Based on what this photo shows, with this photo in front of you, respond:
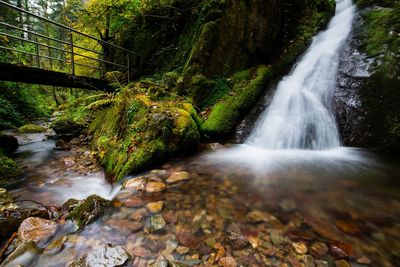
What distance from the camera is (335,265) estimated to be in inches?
67.9

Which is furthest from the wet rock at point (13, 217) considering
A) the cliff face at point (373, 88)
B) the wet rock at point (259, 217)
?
the cliff face at point (373, 88)

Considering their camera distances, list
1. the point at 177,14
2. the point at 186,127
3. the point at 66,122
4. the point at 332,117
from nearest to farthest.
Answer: the point at 186,127 < the point at 332,117 < the point at 177,14 < the point at 66,122

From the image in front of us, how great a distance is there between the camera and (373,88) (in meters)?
4.60

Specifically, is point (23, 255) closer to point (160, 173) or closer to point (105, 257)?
point (105, 257)

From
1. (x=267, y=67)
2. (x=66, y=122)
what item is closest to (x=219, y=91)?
(x=267, y=67)

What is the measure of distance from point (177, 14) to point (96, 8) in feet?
8.67

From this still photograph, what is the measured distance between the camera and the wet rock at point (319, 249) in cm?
182

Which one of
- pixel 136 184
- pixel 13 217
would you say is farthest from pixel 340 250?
pixel 13 217

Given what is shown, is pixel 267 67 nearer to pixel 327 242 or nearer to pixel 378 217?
pixel 378 217

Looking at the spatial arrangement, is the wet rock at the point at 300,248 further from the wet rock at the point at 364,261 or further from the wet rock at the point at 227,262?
the wet rock at the point at 227,262

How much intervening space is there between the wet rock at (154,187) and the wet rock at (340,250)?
191 cm

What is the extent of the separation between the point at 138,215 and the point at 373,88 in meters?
5.01

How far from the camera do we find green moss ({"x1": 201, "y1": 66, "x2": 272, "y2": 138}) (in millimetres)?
4965

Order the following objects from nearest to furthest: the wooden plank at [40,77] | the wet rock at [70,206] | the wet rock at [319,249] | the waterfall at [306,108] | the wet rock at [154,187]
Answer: the wet rock at [319,249] → the wet rock at [70,206] → the wet rock at [154,187] → the waterfall at [306,108] → the wooden plank at [40,77]
